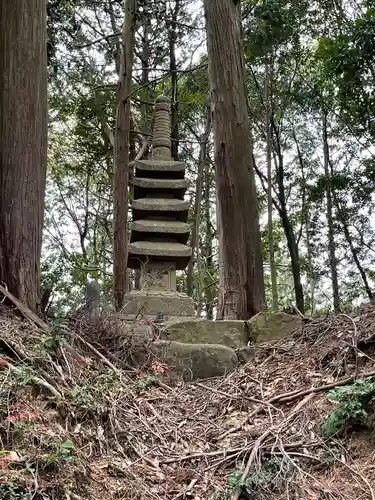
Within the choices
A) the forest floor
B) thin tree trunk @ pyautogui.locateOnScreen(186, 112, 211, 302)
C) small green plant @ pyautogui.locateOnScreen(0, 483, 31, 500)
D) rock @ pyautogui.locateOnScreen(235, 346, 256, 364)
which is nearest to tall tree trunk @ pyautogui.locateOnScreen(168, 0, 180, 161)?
thin tree trunk @ pyautogui.locateOnScreen(186, 112, 211, 302)

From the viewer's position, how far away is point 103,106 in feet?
38.9

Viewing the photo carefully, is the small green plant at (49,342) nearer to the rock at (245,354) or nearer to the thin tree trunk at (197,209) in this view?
the rock at (245,354)

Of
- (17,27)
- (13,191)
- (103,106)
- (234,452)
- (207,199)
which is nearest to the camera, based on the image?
(234,452)

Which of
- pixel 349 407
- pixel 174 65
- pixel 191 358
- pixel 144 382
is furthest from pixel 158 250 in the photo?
pixel 174 65

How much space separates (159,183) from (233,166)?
1626mm

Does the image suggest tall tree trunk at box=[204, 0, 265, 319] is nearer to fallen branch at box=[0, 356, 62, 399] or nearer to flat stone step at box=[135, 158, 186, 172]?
flat stone step at box=[135, 158, 186, 172]

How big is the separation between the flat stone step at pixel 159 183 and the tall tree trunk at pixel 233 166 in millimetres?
1273

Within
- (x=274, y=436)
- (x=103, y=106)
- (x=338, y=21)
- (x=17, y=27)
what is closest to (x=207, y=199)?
(x=103, y=106)

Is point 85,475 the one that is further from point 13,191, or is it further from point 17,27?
point 17,27

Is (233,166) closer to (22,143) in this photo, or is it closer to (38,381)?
(22,143)

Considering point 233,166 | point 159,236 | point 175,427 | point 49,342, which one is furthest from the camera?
point 159,236

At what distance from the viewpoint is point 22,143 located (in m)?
3.98

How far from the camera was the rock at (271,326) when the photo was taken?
494 centimetres

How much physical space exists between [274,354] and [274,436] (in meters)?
1.48
